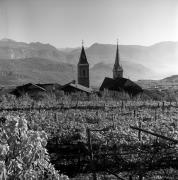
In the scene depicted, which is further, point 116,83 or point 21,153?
point 116,83

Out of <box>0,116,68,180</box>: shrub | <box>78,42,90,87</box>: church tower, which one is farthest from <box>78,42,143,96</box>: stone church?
<box>0,116,68,180</box>: shrub

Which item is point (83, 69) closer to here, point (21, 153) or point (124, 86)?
point (124, 86)

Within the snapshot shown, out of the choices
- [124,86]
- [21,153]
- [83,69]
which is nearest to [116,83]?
[124,86]

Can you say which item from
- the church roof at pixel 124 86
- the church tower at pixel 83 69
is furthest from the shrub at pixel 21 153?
the church tower at pixel 83 69

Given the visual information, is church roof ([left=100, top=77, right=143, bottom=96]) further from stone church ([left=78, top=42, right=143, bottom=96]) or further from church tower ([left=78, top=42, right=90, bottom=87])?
church tower ([left=78, top=42, right=90, bottom=87])

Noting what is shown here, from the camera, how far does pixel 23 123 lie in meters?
4.47

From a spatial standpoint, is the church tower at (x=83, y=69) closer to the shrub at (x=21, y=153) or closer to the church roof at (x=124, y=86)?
the church roof at (x=124, y=86)

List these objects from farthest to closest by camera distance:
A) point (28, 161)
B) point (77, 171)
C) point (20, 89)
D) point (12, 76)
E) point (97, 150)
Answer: point (12, 76), point (20, 89), point (97, 150), point (77, 171), point (28, 161)

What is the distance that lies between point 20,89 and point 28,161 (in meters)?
54.5

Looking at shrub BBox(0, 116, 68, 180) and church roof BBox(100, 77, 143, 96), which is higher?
shrub BBox(0, 116, 68, 180)

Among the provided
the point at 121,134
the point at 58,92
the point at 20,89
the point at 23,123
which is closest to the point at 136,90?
the point at 58,92

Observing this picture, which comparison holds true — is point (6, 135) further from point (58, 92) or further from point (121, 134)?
point (58, 92)

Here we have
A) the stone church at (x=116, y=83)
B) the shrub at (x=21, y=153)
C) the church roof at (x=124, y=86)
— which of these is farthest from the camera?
the stone church at (x=116, y=83)

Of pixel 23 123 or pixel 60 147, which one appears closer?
pixel 23 123
